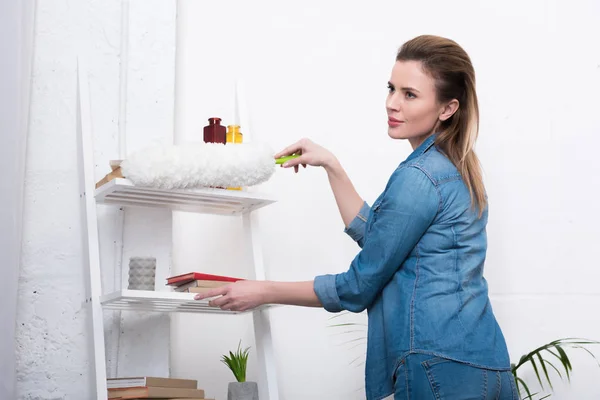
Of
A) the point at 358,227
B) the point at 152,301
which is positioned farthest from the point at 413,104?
the point at 152,301

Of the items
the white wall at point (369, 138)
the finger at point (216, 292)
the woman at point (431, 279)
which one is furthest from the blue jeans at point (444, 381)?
the white wall at point (369, 138)

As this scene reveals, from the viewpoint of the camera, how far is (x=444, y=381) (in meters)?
1.51

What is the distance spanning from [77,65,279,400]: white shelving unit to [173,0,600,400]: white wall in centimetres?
37

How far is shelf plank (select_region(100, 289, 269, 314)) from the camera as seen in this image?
1931 millimetres

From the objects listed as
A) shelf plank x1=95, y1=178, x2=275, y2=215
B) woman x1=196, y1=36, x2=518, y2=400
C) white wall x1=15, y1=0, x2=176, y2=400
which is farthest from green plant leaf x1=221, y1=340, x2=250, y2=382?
woman x1=196, y1=36, x2=518, y2=400

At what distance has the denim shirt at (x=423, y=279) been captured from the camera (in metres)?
1.55

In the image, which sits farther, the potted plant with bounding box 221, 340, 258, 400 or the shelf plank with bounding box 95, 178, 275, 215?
the potted plant with bounding box 221, 340, 258, 400

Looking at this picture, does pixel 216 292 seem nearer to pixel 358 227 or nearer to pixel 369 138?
pixel 358 227

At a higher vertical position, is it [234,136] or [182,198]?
[234,136]

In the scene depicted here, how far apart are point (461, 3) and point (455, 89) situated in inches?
55.0

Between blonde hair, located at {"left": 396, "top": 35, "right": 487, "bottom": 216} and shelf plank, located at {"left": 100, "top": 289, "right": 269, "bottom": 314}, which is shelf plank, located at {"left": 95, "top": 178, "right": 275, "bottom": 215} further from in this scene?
blonde hair, located at {"left": 396, "top": 35, "right": 487, "bottom": 216}

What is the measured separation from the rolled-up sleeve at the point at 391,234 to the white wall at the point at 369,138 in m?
1.05

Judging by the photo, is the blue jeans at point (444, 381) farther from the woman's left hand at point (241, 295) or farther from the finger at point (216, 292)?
the finger at point (216, 292)

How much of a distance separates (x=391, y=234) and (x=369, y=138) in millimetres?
1341
